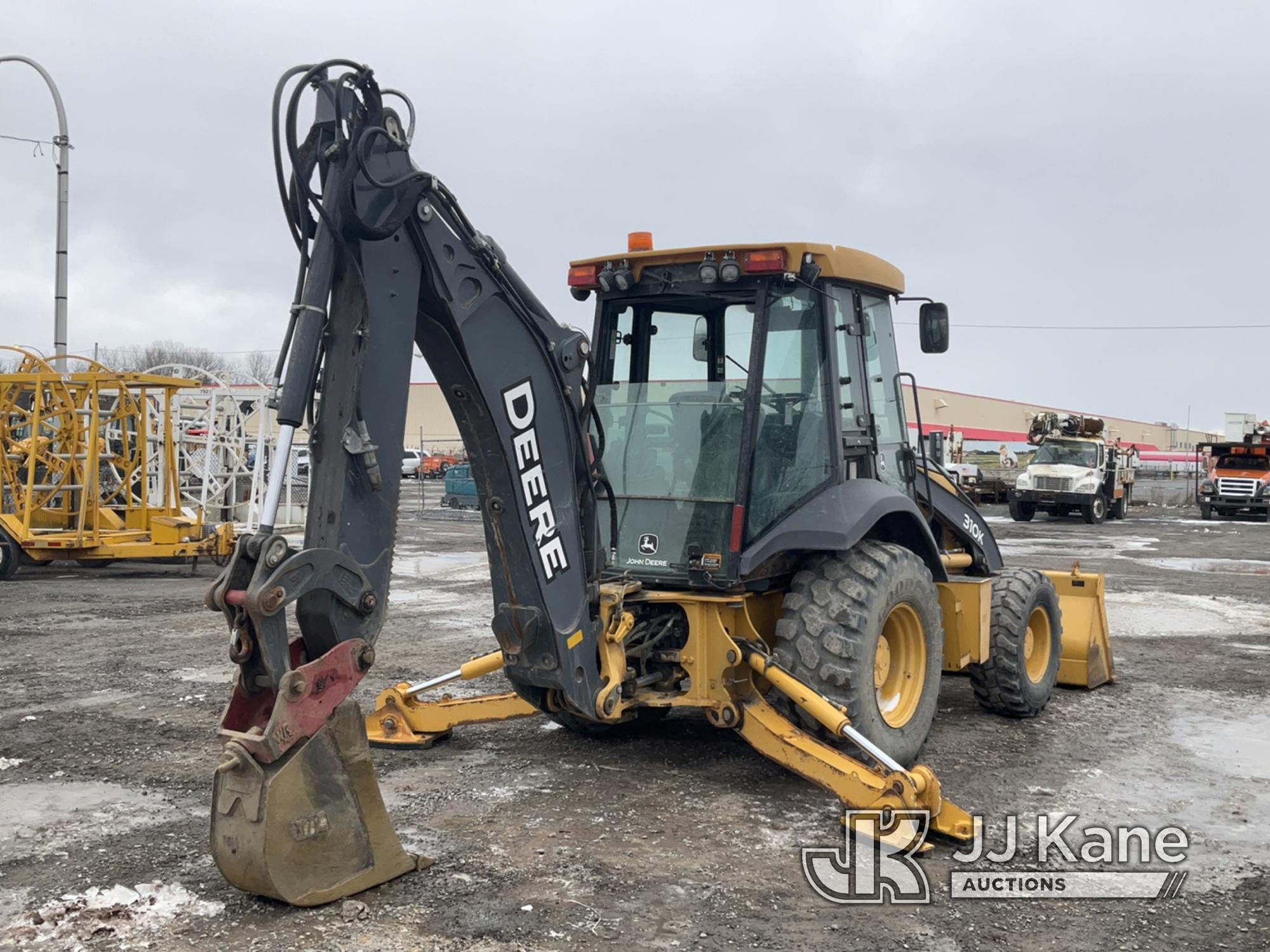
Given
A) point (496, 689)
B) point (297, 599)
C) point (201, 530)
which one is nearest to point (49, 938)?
point (297, 599)

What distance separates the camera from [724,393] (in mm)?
5980

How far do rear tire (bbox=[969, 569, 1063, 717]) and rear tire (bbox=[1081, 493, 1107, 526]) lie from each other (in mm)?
23583

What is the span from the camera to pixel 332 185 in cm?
411

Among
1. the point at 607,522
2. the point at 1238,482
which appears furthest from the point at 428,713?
the point at 1238,482

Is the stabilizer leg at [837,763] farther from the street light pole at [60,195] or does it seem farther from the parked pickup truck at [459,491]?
the parked pickup truck at [459,491]

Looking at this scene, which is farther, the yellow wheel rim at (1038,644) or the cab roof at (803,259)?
the yellow wheel rim at (1038,644)

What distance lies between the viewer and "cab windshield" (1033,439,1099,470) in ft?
98.2

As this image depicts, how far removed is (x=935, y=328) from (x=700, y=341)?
4.65 ft

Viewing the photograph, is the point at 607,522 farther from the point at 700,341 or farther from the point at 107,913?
the point at 107,913

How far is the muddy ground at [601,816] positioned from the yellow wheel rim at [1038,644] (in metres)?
0.27

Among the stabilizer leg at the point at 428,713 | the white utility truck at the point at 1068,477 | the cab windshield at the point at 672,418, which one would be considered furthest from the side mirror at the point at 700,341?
the white utility truck at the point at 1068,477

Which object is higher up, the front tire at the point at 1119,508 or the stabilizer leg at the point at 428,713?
the front tire at the point at 1119,508

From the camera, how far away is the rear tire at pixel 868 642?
5445 millimetres

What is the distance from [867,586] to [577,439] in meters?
1.58
